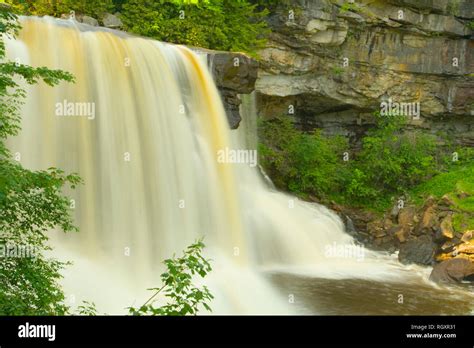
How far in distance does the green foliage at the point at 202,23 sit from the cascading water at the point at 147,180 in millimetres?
2731

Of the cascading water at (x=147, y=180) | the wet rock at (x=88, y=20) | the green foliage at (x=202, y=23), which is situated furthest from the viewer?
the green foliage at (x=202, y=23)

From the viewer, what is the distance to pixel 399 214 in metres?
17.0

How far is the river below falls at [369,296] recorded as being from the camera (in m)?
9.81

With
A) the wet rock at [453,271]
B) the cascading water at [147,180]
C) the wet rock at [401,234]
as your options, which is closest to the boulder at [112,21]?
the cascading water at [147,180]

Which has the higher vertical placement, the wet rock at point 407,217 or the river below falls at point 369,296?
the wet rock at point 407,217

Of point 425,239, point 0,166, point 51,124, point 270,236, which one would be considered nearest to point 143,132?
point 51,124

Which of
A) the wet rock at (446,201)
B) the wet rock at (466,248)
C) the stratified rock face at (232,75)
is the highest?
the stratified rock face at (232,75)

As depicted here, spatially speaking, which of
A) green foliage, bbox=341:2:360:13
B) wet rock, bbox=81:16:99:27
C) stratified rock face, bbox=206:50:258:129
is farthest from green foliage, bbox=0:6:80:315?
green foliage, bbox=341:2:360:13

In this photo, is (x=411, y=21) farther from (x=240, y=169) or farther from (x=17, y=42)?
(x=17, y=42)

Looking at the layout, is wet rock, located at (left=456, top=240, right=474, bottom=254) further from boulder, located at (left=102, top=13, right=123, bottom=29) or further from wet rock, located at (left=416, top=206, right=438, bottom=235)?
boulder, located at (left=102, top=13, right=123, bottom=29)

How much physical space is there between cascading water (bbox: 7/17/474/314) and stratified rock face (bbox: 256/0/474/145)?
491 centimetres

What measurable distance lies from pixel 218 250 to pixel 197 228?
73 centimetres

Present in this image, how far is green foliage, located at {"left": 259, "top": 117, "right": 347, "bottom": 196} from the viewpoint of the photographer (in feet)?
59.4

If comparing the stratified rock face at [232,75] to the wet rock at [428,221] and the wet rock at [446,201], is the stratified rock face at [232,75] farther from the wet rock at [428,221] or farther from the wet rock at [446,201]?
the wet rock at [446,201]
